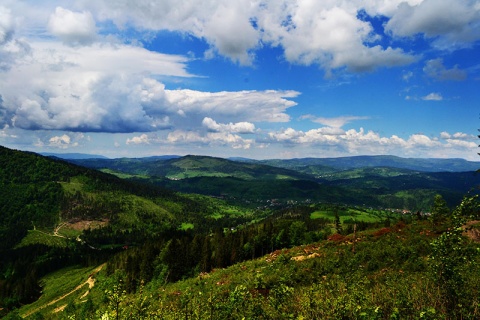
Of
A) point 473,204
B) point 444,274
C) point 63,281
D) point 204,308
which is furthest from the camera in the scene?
point 63,281

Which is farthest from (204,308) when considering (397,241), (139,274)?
(139,274)

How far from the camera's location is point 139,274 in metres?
122

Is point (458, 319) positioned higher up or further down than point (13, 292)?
higher up

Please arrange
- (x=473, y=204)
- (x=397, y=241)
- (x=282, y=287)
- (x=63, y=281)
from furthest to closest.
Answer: (x=63, y=281) → (x=397, y=241) → (x=282, y=287) → (x=473, y=204)

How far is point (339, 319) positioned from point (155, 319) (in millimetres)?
15864

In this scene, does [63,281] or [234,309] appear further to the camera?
[63,281]

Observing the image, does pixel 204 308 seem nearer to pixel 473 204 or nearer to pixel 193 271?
pixel 473 204

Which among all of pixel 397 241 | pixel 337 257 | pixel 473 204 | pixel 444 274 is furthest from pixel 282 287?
pixel 397 241

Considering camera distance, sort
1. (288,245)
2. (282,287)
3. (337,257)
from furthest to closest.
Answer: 1. (288,245)
2. (337,257)
3. (282,287)

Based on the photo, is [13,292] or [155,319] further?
[13,292]

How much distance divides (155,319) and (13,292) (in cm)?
18800

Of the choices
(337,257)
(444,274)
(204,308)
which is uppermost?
(444,274)

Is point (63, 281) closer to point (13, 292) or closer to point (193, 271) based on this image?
point (13, 292)

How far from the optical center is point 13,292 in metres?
159
